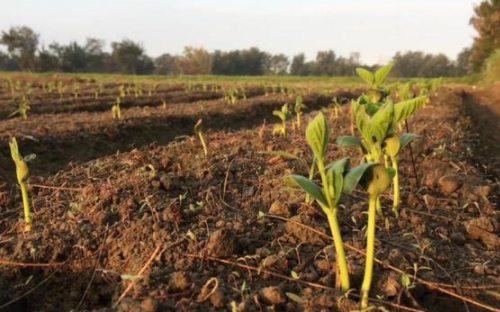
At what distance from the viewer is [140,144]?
801 cm

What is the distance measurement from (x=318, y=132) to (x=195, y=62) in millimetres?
62173

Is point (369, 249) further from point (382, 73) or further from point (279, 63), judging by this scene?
point (279, 63)

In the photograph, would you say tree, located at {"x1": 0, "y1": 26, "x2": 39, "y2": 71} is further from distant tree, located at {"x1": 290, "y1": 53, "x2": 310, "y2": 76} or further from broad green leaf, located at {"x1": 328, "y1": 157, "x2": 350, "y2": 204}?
broad green leaf, located at {"x1": 328, "y1": 157, "x2": 350, "y2": 204}

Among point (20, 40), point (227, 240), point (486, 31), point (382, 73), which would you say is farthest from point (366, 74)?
point (20, 40)

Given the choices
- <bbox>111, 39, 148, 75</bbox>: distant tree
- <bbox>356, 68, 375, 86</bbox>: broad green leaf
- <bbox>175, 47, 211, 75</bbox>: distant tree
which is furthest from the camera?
<bbox>175, 47, 211, 75</bbox>: distant tree

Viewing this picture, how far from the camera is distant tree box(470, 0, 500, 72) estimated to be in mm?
31703

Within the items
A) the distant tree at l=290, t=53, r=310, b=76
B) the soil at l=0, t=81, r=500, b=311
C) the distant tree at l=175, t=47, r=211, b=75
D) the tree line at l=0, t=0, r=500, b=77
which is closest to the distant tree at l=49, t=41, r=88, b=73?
the tree line at l=0, t=0, r=500, b=77

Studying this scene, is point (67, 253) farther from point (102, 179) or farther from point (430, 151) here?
point (430, 151)

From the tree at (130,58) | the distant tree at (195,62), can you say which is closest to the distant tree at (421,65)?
the distant tree at (195,62)

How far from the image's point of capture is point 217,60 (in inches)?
2517

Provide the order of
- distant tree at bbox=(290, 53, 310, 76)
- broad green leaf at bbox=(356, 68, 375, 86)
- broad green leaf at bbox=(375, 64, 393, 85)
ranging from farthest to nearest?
distant tree at bbox=(290, 53, 310, 76)
broad green leaf at bbox=(356, 68, 375, 86)
broad green leaf at bbox=(375, 64, 393, 85)

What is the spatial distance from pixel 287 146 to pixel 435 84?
9870 millimetres

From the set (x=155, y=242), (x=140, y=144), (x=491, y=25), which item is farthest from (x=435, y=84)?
(x=491, y=25)

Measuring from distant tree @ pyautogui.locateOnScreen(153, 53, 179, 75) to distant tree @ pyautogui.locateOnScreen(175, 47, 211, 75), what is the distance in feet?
17.7
